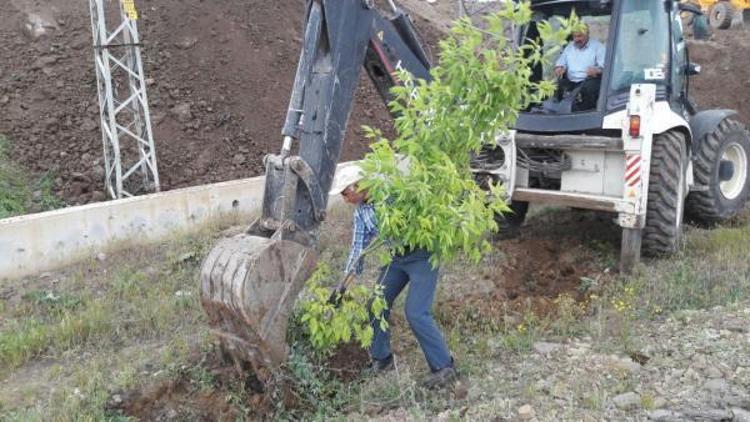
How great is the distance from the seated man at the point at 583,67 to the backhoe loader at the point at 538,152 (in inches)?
5.3

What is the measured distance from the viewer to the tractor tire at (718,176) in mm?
7805

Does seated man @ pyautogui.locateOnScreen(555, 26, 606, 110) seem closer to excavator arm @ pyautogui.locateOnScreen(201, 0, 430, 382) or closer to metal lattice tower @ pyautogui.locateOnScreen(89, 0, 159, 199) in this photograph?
excavator arm @ pyautogui.locateOnScreen(201, 0, 430, 382)

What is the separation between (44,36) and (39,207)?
182 inches

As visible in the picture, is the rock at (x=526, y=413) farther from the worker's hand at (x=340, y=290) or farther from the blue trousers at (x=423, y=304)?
the worker's hand at (x=340, y=290)

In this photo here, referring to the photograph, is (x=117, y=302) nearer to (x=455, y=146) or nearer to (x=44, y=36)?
(x=455, y=146)

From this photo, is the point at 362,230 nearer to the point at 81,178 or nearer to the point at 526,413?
the point at 526,413

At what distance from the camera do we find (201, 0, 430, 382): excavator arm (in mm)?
4402

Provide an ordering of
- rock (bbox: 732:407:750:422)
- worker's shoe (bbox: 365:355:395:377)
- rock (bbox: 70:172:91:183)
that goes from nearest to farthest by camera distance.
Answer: rock (bbox: 732:407:750:422)
worker's shoe (bbox: 365:355:395:377)
rock (bbox: 70:172:91:183)

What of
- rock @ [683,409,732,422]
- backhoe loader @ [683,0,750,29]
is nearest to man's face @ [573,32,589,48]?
rock @ [683,409,732,422]

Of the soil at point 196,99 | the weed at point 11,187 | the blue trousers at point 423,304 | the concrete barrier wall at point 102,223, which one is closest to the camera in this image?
the blue trousers at point 423,304

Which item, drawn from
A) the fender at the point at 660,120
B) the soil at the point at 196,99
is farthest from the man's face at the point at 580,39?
the soil at the point at 196,99

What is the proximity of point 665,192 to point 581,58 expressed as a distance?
5.13 ft

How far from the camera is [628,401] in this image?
14.9 ft

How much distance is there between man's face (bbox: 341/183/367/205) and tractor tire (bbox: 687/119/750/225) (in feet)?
15.3
